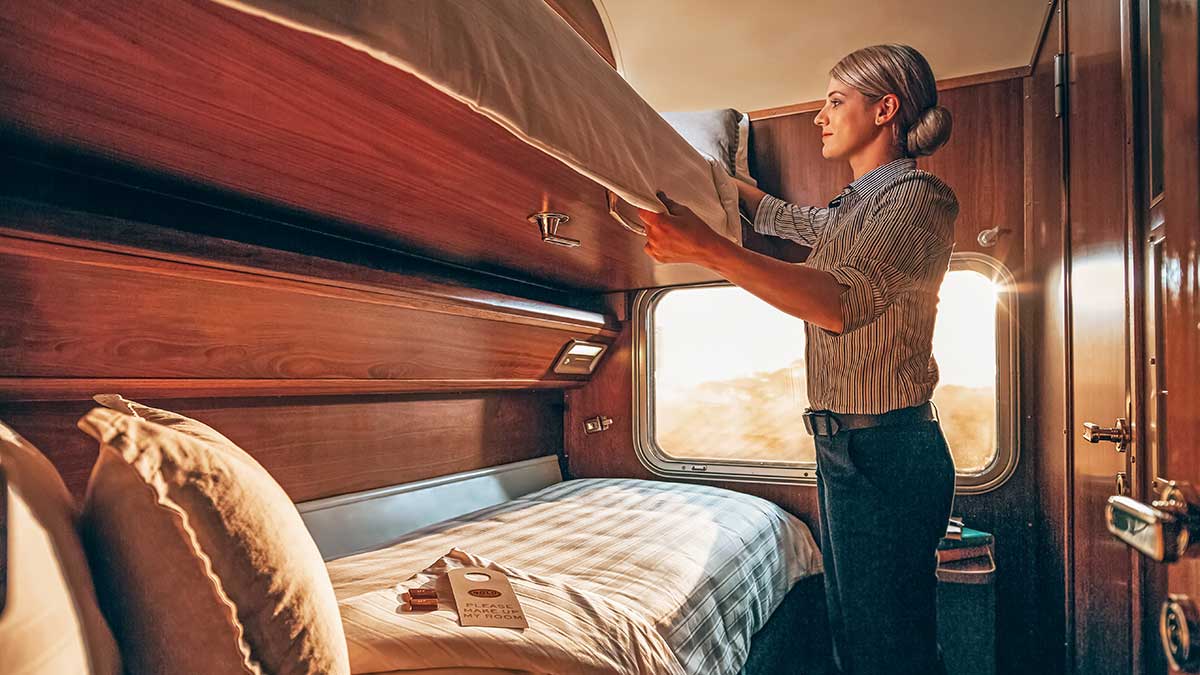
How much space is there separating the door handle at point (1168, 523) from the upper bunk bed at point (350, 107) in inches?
33.2

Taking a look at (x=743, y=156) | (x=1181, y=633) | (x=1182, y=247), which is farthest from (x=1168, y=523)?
(x=743, y=156)

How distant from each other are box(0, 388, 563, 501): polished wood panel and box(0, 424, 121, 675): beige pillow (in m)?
0.92

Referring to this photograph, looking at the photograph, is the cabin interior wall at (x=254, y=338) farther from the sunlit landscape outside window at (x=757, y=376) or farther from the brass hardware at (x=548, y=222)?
the sunlit landscape outside window at (x=757, y=376)

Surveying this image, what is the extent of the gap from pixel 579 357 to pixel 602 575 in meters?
1.39

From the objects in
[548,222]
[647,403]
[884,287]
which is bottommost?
[647,403]

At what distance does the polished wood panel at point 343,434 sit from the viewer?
4.77 feet

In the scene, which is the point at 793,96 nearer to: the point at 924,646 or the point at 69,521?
the point at 924,646

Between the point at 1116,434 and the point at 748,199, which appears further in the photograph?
the point at 748,199

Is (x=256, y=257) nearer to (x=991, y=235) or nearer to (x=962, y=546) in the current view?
(x=962, y=546)

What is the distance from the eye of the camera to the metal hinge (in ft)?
6.37

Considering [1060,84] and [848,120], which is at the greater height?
[1060,84]

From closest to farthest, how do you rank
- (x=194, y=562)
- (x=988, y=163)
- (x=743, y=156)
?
(x=194, y=562) < (x=988, y=163) < (x=743, y=156)

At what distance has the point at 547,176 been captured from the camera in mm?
1467

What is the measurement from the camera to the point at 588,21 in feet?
9.61
